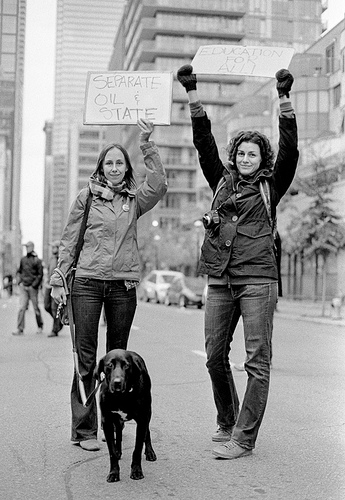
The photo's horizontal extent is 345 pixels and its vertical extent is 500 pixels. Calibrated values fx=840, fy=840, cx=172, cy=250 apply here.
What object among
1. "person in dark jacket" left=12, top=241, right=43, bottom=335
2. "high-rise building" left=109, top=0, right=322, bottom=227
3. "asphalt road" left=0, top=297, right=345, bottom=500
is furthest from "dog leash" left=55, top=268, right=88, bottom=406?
"high-rise building" left=109, top=0, right=322, bottom=227

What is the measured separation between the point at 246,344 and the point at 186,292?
29301 mm

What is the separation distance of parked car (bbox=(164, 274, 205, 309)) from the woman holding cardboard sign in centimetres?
2878

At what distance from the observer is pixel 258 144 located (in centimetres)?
530

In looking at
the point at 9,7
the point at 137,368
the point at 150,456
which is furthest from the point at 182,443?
the point at 9,7

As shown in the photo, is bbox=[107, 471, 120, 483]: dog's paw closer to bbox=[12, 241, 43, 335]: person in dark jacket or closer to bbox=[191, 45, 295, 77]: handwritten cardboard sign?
bbox=[191, 45, 295, 77]: handwritten cardboard sign

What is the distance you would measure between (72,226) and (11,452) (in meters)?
1.46

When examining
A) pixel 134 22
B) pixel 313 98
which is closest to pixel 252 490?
pixel 313 98

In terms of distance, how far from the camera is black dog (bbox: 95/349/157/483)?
4465 millimetres

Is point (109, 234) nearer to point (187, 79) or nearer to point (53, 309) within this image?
point (187, 79)

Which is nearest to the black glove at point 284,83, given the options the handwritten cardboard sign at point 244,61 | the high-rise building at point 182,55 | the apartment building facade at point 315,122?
the handwritten cardboard sign at point 244,61

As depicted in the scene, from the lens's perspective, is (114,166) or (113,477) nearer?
(113,477)

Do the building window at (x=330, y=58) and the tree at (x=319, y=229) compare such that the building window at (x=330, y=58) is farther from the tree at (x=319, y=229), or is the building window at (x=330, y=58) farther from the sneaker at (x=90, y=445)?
the sneaker at (x=90, y=445)

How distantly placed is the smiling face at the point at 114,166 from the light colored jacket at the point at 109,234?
107 mm

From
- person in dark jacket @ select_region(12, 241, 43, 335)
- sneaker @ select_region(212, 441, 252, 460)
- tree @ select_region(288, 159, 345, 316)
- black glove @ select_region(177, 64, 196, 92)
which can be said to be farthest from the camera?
tree @ select_region(288, 159, 345, 316)
